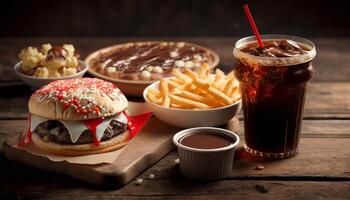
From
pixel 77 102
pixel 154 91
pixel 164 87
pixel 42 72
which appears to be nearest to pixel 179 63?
pixel 154 91

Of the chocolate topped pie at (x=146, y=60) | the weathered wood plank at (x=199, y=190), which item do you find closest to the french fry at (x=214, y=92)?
the weathered wood plank at (x=199, y=190)

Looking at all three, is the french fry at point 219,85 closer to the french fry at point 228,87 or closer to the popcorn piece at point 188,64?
the french fry at point 228,87

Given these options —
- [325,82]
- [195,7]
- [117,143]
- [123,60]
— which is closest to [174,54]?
[123,60]

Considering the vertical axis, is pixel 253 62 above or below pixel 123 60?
above

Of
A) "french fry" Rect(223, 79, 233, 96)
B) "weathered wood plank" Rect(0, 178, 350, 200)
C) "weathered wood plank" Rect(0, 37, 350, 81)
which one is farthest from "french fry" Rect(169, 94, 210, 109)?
"weathered wood plank" Rect(0, 37, 350, 81)

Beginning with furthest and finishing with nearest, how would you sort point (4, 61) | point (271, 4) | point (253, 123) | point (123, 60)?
point (271, 4) → point (4, 61) → point (123, 60) → point (253, 123)

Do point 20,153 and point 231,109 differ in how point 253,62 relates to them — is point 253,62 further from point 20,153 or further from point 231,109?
point 20,153

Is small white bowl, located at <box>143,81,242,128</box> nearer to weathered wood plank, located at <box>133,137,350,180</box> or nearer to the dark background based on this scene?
weathered wood plank, located at <box>133,137,350,180</box>
